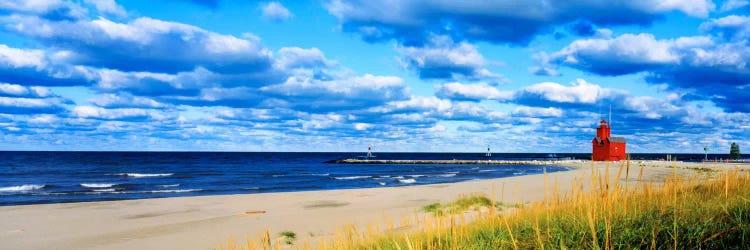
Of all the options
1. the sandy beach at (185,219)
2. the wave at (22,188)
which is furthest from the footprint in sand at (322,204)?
the wave at (22,188)

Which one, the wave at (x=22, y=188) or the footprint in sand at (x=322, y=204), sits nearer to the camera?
the footprint in sand at (x=322, y=204)

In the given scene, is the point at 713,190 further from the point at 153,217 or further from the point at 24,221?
the point at 24,221

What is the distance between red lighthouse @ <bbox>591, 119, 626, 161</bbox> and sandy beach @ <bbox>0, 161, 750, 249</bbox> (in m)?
50.8

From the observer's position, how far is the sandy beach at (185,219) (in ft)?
39.4

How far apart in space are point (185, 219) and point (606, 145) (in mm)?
63303

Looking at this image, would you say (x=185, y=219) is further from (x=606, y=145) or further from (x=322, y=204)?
(x=606, y=145)

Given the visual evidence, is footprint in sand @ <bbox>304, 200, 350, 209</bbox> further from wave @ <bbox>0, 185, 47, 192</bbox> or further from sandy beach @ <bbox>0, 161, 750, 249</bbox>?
wave @ <bbox>0, 185, 47, 192</bbox>

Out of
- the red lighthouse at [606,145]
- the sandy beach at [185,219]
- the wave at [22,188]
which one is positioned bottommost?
the wave at [22,188]

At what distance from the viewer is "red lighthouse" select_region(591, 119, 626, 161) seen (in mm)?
65875

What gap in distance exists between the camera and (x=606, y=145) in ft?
218

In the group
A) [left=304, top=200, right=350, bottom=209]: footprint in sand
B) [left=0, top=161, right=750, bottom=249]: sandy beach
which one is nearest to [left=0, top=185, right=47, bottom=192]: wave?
[left=0, top=161, right=750, bottom=249]: sandy beach

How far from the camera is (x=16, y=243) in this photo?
12234mm

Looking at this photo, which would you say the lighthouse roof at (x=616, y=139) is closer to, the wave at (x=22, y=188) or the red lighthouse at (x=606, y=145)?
the red lighthouse at (x=606, y=145)

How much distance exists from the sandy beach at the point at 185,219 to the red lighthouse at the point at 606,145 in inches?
2000
